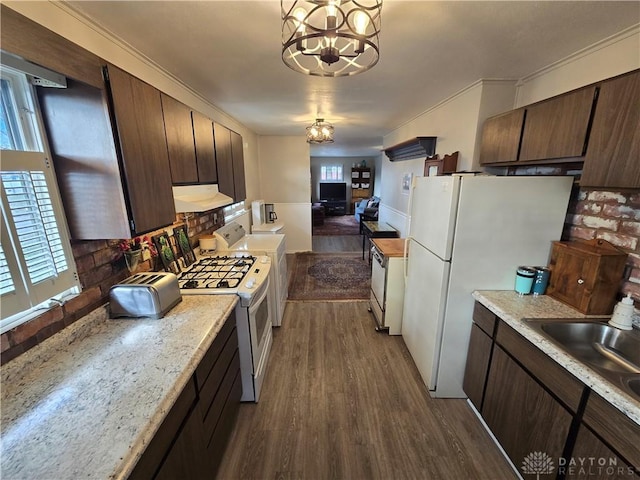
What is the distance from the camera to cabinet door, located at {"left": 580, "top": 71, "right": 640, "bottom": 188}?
1127mm

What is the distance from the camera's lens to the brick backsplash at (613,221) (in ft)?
4.46

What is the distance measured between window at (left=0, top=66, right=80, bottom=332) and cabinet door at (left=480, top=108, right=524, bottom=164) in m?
2.59

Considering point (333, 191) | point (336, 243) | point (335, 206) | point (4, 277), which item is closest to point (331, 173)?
point (333, 191)

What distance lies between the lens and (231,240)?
298cm

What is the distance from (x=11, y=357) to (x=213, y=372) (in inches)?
29.7

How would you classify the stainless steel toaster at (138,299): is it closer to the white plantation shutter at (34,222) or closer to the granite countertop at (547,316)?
the white plantation shutter at (34,222)

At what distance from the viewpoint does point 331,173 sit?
11.0 meters

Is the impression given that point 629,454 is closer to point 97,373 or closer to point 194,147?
point 97,373

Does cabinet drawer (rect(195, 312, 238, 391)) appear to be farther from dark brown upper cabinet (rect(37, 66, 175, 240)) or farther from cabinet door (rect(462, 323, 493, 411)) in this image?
cabinet door (rect(462, 323, 493, 411))

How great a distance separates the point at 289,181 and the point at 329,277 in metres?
2.27

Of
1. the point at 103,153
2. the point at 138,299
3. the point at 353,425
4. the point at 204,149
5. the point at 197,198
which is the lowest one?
the point at 353,425

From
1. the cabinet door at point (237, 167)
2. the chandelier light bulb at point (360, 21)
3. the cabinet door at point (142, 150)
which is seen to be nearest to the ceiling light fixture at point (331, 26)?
the chandelier light bulb at point (360, 21)

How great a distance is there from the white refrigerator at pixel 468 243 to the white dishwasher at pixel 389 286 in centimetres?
55

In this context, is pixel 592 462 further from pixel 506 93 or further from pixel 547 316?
pixel 506 93
